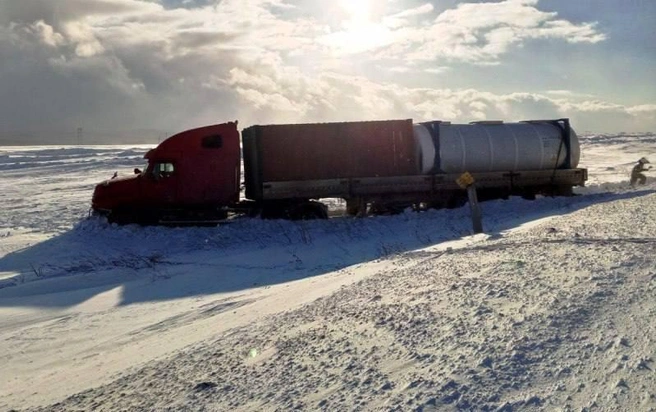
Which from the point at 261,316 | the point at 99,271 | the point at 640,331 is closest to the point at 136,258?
the point at 99,271

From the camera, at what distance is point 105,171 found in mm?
42750

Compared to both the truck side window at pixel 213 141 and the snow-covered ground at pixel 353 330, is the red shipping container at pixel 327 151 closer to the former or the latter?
the truck side window at pixel 213 141

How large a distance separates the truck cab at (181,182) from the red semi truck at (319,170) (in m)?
0.03

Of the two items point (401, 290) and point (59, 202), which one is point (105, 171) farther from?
point (401, 290)

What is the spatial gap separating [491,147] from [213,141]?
31.1 ft

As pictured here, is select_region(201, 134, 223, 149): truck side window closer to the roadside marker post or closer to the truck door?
the truck door

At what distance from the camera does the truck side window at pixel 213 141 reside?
1833cm

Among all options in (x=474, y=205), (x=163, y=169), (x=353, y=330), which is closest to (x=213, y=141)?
(x=163, y=169)

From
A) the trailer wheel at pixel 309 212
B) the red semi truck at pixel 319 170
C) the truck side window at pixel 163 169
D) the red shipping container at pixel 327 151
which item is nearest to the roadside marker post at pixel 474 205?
the red semi truck at pixel 319 170

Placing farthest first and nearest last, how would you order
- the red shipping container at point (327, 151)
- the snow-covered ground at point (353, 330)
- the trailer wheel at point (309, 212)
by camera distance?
the trailer wheel at point (309, 212) → the red shipping container at point (327, 151) → the snow-covered ground at point (353, 330)

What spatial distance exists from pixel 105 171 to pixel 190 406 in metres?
40.7

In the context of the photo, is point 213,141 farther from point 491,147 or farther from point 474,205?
point 491,147

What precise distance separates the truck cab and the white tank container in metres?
6.43

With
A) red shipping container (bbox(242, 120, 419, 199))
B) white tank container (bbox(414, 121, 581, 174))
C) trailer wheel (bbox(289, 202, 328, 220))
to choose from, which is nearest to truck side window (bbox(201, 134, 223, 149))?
red shipping container (bbox(242, 120, 419, 199))
